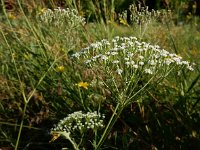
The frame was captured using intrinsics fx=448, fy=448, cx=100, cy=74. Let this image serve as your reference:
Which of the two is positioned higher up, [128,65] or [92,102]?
[128,65]

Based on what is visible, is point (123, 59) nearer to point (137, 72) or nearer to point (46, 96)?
point (137, 72)

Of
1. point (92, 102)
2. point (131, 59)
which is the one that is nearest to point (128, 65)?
point (131, 59)

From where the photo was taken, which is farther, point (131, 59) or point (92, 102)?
point (92, 102)

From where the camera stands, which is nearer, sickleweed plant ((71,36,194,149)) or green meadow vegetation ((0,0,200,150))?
sickleweed plant ((71,36,194,149))

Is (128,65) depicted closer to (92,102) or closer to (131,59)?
(131,59)

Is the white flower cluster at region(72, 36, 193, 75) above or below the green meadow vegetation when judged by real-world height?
above

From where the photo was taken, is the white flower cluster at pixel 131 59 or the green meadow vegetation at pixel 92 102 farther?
the green meadow vegetation at pixel 92 102

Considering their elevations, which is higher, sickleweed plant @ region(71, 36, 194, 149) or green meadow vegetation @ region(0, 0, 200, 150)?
sickleweed plant @ region(71, 36, 194, 149)

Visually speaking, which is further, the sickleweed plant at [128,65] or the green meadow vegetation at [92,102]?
the green meadow vegetation at [92,102]

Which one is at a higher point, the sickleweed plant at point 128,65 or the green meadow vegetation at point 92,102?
the sickleweed plant at point 128,65

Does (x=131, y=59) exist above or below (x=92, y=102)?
above

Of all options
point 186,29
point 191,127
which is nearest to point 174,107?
point 191,127

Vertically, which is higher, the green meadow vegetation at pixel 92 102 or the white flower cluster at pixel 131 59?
the white flower cluster at pixel 131 59

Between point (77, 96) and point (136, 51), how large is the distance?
963mm
